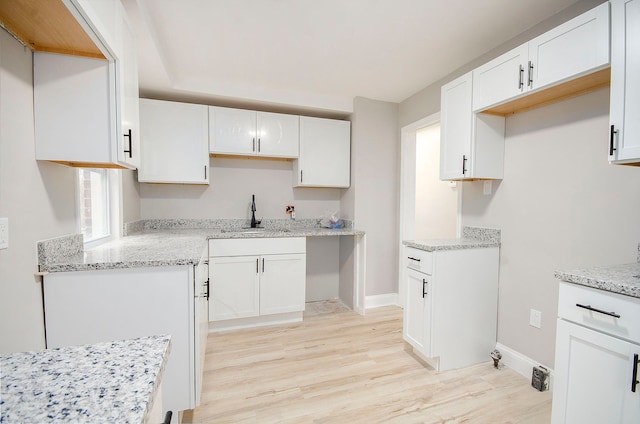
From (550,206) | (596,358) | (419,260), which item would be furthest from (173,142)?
(596,358)

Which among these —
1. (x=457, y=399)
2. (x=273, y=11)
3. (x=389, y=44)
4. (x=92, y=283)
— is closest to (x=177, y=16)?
(x=273, y=11)

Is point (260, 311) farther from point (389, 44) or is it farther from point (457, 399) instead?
point (389, 44)

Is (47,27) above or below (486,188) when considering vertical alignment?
above

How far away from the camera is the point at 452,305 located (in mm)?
2021

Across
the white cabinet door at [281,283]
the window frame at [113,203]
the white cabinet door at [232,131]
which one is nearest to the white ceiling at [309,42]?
the white cabinet door at [232,131]

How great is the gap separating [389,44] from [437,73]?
717mm

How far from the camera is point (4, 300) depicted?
1046 millimetres

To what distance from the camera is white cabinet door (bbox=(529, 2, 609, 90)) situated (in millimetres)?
1348

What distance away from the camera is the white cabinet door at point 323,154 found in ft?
10.2

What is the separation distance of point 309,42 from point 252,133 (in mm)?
1118

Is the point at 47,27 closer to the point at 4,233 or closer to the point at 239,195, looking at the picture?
the point at 4,233

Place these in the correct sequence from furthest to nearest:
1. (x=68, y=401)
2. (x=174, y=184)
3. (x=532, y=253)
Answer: (x=174, y=184)
(x=532, y=253)
(x=68, y=401)

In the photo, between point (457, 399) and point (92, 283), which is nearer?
point (92, 283)

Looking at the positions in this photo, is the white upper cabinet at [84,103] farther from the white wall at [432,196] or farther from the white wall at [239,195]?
the white wall at [432,196]
